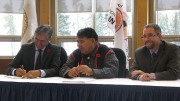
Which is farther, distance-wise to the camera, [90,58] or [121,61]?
[121,61]

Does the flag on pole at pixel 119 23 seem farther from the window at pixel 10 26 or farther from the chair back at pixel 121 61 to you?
the window at pixel 10 26

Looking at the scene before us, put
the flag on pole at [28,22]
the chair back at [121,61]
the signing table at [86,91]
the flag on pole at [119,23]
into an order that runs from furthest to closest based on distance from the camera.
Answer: the flag on pole at [28,22], the flag on pole at [119,23], the chair back at [121,61], the signing table at [86,91]

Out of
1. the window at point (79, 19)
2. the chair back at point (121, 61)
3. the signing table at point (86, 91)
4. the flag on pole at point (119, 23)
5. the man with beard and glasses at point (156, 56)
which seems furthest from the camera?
the window at point (79, 19)

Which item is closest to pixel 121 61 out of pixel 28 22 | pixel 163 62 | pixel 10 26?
pixel 163 62

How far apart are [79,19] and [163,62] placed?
286cm

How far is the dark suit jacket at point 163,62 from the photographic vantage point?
8.34ft

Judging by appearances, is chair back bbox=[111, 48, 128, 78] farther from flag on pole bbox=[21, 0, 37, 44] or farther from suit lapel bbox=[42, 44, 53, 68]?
flag on pole bbox=[21, 0, 37, 44]

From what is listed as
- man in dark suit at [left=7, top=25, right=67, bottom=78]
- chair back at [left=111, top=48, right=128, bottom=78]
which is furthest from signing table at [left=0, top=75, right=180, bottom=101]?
chair back at [left=111, top=48, right=128, bottom=78]

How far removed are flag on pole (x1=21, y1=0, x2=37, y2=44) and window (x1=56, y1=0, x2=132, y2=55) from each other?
0.72 meters

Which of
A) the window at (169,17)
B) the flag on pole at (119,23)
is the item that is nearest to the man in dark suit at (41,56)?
the flag on pole at (119,23)

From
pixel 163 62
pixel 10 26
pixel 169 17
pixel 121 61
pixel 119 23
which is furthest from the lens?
pixel 10 26

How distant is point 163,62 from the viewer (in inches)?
106

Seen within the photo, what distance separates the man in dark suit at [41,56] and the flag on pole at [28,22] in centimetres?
148

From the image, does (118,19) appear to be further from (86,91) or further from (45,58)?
(86,91)
